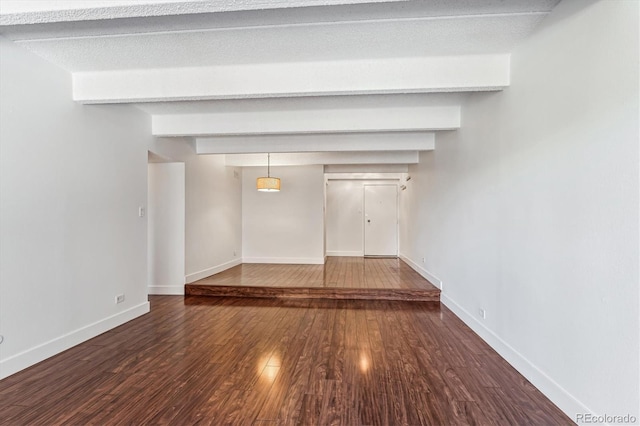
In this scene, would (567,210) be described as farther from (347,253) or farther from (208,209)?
(347,253)

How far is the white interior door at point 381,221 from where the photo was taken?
8.81 m

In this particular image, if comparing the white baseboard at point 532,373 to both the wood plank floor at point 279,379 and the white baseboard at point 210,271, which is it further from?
the white baseboard at point 210,271

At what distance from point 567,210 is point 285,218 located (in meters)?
6.02

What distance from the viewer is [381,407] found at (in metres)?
2.02

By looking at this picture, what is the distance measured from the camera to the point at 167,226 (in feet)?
16.5

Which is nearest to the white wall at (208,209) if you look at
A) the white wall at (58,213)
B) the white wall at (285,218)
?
the white wall at (285,218)

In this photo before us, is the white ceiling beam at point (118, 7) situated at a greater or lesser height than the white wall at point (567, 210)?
greater

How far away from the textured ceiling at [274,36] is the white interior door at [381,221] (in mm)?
6185

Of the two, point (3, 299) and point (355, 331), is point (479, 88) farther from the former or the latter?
point (3, 299)

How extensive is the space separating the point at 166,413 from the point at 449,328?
2.78 meters

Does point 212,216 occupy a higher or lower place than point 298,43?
lower

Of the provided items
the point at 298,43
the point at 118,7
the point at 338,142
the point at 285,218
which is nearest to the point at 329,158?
the point at 338,142

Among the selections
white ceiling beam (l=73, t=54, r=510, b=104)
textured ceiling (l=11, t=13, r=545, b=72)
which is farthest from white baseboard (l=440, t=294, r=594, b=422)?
textured ceiling (l=11, t=13, r=545, b=72)

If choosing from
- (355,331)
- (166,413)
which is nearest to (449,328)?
(355,331)
